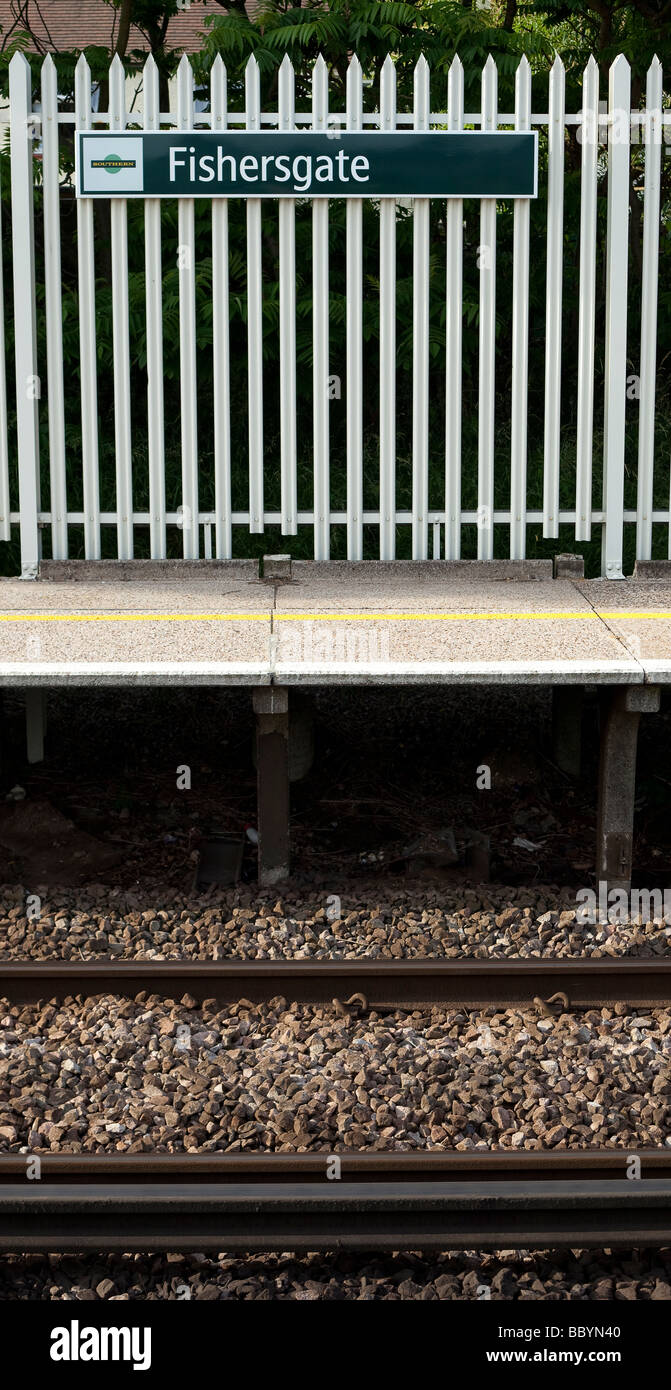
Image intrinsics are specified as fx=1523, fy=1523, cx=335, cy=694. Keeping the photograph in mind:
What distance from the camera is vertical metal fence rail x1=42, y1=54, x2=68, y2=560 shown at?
8.48 metres

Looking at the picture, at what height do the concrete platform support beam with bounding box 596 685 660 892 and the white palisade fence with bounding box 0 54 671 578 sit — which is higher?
the white palisade fence with bounding box 0 54 671 578

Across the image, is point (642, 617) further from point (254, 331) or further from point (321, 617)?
point (254, 331)

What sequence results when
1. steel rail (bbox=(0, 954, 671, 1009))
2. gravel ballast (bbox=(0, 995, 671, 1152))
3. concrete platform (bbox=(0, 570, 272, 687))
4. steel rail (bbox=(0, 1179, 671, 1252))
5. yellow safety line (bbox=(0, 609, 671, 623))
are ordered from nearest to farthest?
steel rail (bbox=(0, 1179, 671, 1252))
gravel ballast (bbox=(0, 995, 671, 1152))
steel rail (bbox=(0, 954, 671, 1009))
concrete platform (bbox=(0, 570, 272, 687))
yellow safety line (bbox=(0, 609, 671, 623))

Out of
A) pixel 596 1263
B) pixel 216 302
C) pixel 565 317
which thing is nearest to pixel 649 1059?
pixel 596 1263

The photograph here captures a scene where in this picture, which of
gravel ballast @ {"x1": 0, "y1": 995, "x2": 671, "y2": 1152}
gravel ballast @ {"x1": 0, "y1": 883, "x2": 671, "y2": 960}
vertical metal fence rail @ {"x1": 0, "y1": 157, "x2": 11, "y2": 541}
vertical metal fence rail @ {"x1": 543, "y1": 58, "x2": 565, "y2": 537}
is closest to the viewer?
gravel ballast @ {"x1": 0, "y1": 995, "x2": 671, "y2": 1152}

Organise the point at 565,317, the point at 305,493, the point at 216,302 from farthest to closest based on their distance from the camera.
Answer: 1. the point at 565,317
2. the point at 305,493
3. the point at 216,302

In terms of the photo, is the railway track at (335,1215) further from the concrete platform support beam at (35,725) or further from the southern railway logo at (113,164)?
the southern railway logo at (113,164)

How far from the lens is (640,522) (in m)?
8.91

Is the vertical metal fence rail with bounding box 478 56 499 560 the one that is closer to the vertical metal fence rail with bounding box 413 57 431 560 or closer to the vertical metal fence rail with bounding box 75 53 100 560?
the vertical metal fence rail with bounding box 413 57 431 560

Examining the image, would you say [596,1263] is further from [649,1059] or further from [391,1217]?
[649,1059]

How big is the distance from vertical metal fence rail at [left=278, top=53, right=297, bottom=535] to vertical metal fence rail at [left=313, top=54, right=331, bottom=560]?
5.0 inches

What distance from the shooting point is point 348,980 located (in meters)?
5.87

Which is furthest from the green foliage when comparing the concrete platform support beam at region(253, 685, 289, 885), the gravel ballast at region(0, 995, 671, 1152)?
the gravel ballast at region(0, 995, 671, 1152)
